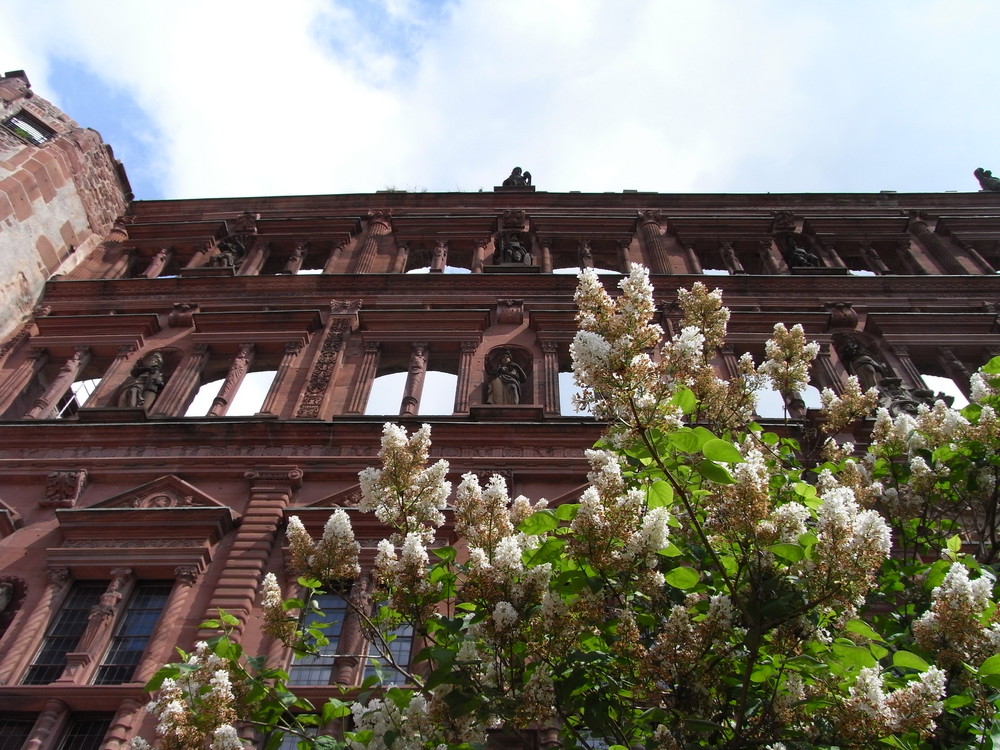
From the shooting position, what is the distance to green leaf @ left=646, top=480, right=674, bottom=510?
17.4 ft

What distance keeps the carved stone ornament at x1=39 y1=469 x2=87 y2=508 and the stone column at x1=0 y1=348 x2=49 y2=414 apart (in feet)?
11.2

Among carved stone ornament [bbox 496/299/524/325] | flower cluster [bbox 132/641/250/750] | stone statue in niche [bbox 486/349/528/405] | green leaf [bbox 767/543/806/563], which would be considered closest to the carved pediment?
stone statue in niche [bbox 486/349/528/405]

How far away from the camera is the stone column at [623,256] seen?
20.0m

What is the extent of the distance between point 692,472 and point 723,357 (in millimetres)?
10828

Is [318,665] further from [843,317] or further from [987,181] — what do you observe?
[987,181]

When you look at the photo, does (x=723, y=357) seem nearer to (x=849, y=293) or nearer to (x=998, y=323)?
(x=849, y=293)

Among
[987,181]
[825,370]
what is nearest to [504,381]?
[825,370]

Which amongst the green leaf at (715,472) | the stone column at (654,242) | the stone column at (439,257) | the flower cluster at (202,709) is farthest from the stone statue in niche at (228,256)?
the green leaf at (715,472)

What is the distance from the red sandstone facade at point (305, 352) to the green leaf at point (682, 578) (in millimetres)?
5926

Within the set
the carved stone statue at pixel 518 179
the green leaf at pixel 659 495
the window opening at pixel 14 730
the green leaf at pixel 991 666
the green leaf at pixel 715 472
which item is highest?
the carved stone statue at pixel 518 179

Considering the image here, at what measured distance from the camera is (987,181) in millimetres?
24203

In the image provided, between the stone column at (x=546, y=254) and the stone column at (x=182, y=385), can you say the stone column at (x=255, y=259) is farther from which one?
the stone column at (x=546, y=254)

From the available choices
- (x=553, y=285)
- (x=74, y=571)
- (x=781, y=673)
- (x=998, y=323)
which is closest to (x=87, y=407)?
(x=74, y=571)

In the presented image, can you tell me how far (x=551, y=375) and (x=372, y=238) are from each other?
793 centimetres
